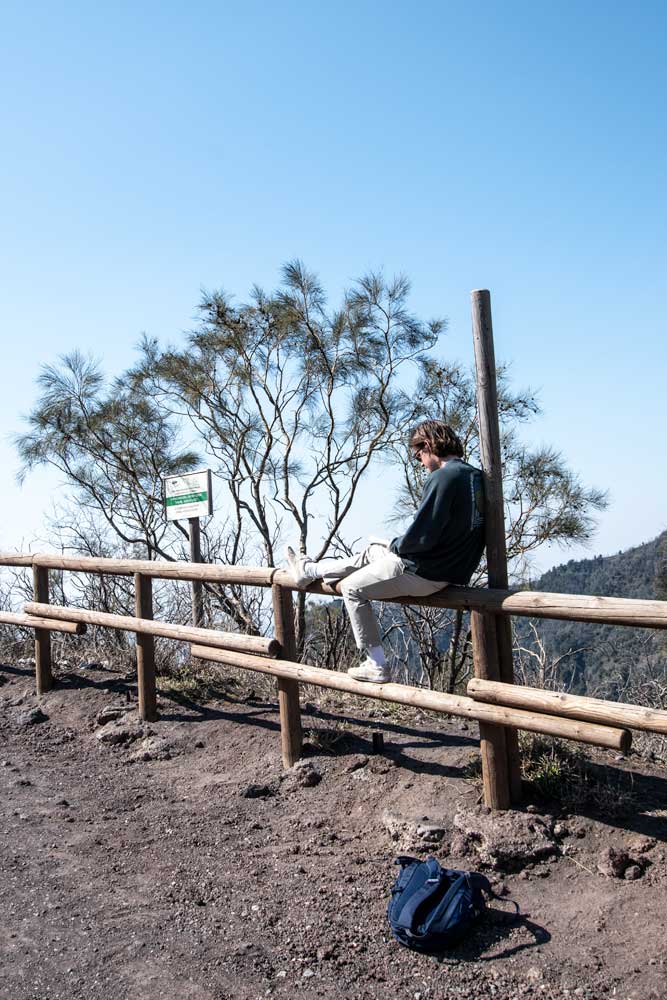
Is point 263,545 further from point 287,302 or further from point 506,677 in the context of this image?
point 506,677

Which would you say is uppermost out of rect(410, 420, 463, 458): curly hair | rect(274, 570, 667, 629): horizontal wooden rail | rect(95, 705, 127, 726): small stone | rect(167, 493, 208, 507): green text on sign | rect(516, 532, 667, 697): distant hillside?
rect(410, 420, 463, 458): curly hair

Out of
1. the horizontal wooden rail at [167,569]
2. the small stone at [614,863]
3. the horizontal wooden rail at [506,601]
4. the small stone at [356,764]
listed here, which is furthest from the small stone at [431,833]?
the horizontal wooden rail at [167,569]

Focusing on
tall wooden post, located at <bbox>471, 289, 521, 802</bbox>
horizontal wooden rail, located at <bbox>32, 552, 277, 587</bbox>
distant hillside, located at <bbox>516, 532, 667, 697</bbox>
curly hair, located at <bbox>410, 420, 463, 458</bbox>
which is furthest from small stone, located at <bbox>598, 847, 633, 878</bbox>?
distant hillside, located at <bbox>516, 532, 667, 697</bbox>

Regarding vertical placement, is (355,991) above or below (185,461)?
below

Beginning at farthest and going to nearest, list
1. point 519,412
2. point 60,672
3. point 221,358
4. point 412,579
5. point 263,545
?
point 221,358 → point 263,545 → point 519,412 → point 60,672 → point 412,579

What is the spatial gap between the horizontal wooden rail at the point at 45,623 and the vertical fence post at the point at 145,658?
924mm

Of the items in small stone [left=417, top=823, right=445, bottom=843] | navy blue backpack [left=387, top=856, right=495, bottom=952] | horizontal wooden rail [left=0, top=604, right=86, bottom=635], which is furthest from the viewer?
horizontal wooden rail [left=0, top=604, right=86, bottom=635]

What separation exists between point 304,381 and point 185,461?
2439 millimetres

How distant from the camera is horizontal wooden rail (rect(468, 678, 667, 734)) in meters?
3.87

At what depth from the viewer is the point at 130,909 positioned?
407 cm

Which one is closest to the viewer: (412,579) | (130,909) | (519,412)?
(130,909)

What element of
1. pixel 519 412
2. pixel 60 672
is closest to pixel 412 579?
pixel 60 672

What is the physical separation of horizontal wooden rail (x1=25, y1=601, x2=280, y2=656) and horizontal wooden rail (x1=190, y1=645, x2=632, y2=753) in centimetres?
9

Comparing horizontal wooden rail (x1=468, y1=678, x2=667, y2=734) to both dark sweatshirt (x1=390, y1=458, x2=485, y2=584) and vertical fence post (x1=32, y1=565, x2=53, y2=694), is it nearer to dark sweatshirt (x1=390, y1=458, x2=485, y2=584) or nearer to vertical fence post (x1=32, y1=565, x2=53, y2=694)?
dark sweatshirt (x1=390, y1=458, x2=485, y2=584)
